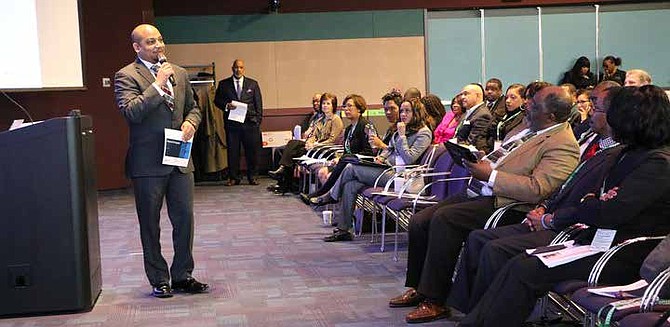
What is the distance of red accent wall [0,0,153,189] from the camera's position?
10.6 m

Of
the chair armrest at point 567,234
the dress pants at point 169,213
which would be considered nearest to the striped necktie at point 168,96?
the dress pants at point 169,213

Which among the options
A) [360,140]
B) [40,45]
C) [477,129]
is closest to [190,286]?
[477,129]

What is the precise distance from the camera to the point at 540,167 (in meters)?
3.95

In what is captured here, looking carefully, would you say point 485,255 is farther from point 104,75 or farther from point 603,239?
point 104,75

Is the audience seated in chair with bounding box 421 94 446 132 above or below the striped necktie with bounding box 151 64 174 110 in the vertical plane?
below

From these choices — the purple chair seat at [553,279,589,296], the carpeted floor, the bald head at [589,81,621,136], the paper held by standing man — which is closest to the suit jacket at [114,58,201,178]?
the carpeted floor

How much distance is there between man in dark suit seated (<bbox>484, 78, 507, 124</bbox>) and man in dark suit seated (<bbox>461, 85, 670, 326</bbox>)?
376 centimetres

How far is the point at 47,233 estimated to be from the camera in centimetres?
442

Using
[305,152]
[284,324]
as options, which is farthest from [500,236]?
[305,152]

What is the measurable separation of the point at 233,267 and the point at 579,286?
10.4 feet

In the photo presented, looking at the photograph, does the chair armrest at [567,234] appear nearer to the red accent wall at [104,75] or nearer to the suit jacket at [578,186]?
the suit jacket at [578,186]

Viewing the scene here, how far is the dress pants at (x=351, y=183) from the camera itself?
6.55 m

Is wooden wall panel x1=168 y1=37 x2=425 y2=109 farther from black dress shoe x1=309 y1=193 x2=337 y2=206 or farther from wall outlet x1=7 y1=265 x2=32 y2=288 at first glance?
wall outlet x1=7 y1=265 x2=32 y2=288

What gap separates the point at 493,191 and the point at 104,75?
26.0 ft
